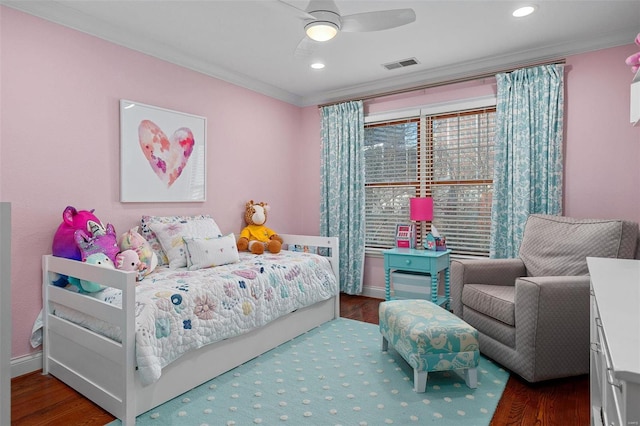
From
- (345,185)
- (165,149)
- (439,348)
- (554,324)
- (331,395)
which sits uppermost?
(165,149)

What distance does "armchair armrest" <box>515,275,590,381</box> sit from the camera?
7.32ft

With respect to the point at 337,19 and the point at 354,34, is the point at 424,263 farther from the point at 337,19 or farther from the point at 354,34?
the point at 337,19

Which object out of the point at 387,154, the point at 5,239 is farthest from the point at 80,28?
the point at 387,154

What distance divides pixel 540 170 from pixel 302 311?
7.82ft

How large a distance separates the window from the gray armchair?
74cm

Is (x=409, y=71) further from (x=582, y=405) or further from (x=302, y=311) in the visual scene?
(x=582, y=405)

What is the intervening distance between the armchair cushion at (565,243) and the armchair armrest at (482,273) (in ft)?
0.41

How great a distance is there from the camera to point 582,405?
2053 millimetres

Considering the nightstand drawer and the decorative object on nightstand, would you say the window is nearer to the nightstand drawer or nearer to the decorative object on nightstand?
the decorative object on nightstand

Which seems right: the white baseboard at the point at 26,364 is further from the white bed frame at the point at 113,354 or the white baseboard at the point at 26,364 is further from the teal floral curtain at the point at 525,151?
the teal floral curtain at the point at 525,151

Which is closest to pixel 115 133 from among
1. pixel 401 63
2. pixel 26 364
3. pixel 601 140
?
pixel 26 364

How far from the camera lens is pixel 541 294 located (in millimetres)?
2227

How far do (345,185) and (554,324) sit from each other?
2.61m

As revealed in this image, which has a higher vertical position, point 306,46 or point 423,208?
point 306,46
